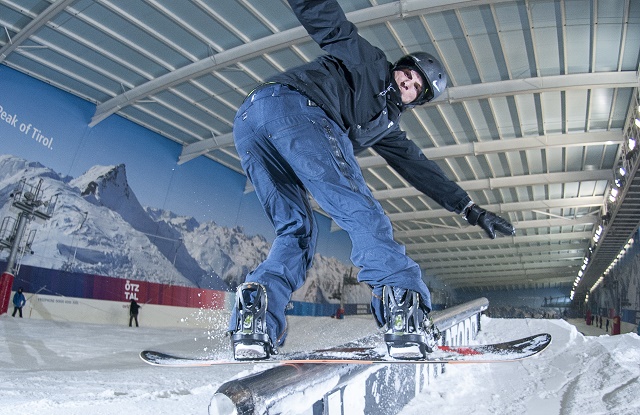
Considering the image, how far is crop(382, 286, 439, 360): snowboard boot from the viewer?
57.3 inches

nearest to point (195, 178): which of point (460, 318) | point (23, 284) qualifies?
point (23, 284)

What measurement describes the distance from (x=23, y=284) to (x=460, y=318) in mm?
10146

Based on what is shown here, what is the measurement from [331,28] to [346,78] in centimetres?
20

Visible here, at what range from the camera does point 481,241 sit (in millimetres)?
24547

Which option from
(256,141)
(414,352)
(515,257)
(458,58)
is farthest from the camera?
(515,257)

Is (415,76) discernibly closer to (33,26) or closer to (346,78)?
(346,78)

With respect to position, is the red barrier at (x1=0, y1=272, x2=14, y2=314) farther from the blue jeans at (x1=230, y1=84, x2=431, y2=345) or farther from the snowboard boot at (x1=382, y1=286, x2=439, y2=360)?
the snowboard boot at (x1=382, y1=286, x2=439, y2=360)

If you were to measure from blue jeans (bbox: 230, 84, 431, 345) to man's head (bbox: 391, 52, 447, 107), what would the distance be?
439 millimetres

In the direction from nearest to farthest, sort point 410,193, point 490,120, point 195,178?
point 490,120 < point 195,178 < point 410,193

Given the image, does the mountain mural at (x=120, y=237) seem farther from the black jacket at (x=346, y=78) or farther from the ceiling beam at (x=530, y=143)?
the black jacket at (x=346, y=78)

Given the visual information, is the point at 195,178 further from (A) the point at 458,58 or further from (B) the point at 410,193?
(A) the point at 458,58

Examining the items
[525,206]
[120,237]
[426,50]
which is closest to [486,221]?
[426,50]

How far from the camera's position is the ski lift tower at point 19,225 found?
9.20 meters

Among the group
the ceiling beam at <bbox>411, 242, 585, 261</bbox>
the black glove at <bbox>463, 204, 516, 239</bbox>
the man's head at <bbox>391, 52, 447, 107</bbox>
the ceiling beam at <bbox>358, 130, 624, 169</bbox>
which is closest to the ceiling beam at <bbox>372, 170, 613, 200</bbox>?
the ceiling beam at <bbox>358, 130, 624, 169</bbox>
